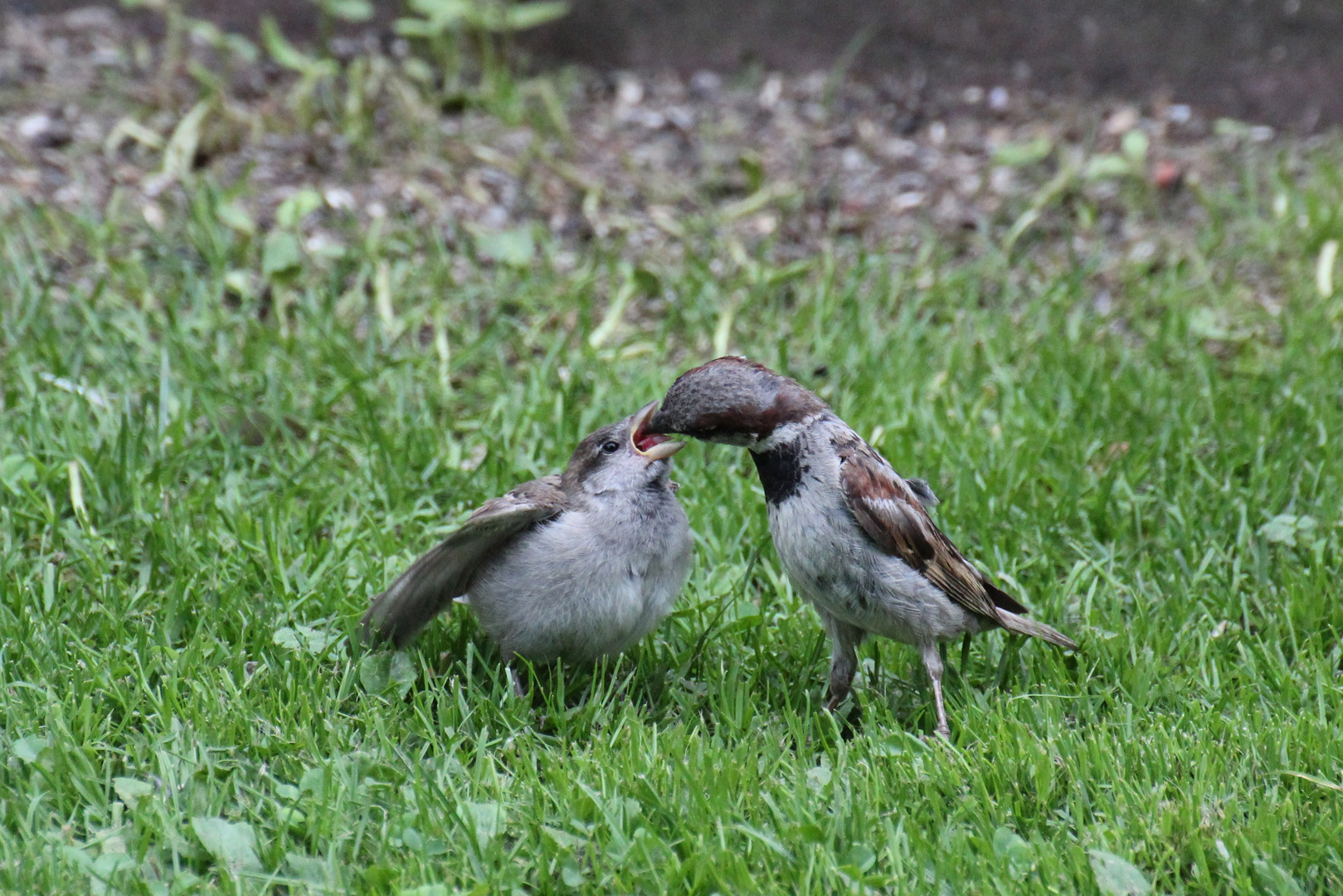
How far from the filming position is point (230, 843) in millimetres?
3365

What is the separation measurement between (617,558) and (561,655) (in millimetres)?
403

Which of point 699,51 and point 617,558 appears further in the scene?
point 699,51

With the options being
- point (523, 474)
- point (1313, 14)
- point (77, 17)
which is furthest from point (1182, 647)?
point (77, 17)

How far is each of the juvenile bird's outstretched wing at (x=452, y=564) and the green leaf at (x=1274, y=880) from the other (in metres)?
2.11

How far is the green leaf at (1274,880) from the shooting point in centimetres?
322

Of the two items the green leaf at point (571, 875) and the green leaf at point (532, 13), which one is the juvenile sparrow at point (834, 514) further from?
the green leaf at point (532, 13)

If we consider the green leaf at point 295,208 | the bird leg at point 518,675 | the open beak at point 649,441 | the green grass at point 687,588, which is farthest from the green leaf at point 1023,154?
the bird leg at point 518,675

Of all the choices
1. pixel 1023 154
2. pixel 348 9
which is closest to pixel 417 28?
pixel 348 9

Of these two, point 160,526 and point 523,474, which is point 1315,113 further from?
point 160,526

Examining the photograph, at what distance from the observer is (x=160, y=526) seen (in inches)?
187

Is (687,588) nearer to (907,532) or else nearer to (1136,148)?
(907,532)

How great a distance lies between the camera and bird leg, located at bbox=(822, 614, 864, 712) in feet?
14.1

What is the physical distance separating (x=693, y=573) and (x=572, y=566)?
814mm

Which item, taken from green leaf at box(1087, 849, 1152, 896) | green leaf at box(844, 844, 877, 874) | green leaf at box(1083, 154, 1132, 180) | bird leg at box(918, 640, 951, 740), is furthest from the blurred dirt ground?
green leaf at box(1087, 849, 1152, 896)
